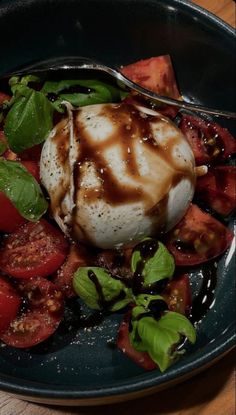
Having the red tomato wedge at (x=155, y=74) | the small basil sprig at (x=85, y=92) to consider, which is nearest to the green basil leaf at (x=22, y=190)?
the small basil sprig at (x=85, y=92)

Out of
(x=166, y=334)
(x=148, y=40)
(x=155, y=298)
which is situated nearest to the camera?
(x=166, y=334)

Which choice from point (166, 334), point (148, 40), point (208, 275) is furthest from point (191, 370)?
point (148, 40)

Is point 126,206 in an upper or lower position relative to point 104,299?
upper

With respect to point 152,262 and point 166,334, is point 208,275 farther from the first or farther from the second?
point 166,334

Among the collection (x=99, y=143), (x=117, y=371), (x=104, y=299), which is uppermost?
(x=99, y=143)

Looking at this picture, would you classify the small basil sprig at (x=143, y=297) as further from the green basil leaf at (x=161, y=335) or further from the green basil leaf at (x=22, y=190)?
the green basil leaf at (x=22, y=190)
